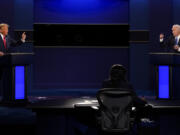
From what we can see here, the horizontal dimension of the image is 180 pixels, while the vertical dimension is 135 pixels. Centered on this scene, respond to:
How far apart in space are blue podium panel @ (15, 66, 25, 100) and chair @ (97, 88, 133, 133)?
3746 mm

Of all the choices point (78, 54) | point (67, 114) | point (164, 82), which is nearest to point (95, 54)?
point (78, 54)

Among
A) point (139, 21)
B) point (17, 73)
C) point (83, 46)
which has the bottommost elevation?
point (17, 73)

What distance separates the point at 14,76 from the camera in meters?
7.36

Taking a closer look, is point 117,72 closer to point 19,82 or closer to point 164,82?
point 164,82

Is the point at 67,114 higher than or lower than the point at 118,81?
lower

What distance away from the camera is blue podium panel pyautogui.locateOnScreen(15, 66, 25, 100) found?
7.41 metres

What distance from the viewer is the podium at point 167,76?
272 inches

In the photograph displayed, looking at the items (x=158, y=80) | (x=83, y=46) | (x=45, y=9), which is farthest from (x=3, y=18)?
(x=158, y=80)

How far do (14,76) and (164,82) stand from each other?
2877 millimetres

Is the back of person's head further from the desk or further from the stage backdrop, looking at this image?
the stage backdrop

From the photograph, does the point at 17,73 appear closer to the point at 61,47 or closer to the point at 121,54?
the point at 61,47

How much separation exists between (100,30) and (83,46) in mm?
627

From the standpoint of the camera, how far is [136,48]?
9984 millimetres

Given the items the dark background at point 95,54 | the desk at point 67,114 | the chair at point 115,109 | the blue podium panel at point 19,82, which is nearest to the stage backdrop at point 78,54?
the dark background at point 95,54
